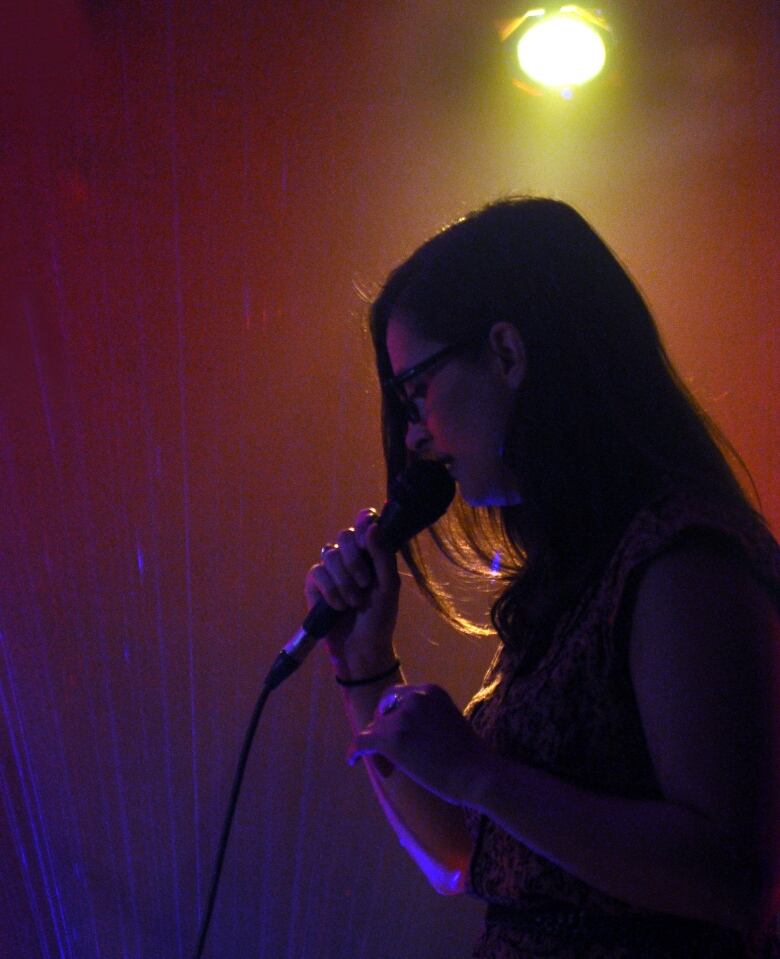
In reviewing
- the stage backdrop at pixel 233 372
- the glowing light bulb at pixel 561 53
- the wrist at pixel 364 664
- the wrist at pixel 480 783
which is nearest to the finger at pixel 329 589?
the wrist at pixel 364 664

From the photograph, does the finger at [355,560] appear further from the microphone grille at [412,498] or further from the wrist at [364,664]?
the wrist at [364,664]

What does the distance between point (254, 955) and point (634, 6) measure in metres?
2.25

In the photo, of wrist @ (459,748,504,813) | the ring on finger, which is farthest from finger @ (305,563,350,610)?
wrist @ (459,748,504,813)

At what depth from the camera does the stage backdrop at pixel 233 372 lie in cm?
193

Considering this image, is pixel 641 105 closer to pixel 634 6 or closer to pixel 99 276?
pixel 634 6

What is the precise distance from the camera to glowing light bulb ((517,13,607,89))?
211cm

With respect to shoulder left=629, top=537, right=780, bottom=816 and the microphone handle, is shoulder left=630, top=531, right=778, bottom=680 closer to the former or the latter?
shoulder left=629, top=537, right=780, bottom=816

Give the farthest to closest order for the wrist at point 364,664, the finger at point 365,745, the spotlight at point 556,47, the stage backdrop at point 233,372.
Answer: the spotlight at point 556,47 < the stage backdrop at point 233,372 < the wrist at point 364,664 < the finger at point 365,745

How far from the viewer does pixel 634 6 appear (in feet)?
7.02

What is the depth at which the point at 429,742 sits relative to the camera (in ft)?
2.55

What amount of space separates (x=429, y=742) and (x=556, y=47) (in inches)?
74.1

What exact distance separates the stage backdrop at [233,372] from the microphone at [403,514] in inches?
36.7

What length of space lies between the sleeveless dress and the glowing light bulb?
1.66 meters

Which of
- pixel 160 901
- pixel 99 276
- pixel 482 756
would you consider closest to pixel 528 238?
pixel 482 756
